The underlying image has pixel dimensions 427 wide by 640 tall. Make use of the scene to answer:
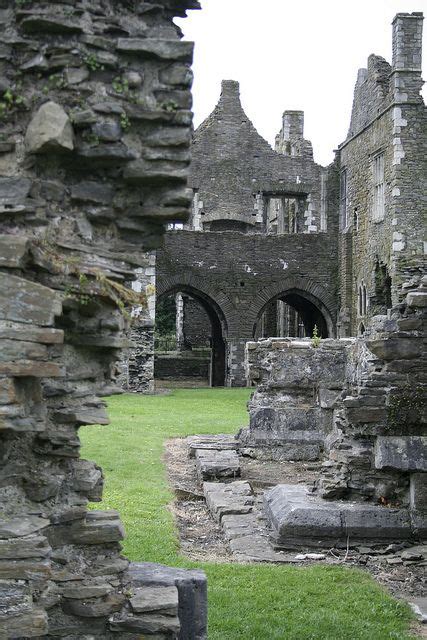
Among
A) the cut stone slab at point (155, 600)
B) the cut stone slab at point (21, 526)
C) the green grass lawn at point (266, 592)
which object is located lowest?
the green grass lawn at point (266, 592)

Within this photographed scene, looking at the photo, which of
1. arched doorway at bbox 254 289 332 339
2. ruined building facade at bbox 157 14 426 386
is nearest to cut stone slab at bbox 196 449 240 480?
ruined building facade at bbox 157 14 426 386

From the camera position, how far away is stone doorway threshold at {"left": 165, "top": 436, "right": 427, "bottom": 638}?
7.21 metres

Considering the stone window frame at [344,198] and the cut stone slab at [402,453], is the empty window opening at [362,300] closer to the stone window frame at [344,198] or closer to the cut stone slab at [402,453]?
the stone window frame at [344,198]

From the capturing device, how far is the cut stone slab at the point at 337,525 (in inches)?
316

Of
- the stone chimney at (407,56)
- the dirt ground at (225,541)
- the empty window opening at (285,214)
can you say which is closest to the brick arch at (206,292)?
the empty window opening at (285,214)

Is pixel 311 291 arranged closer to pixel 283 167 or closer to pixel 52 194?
pixel 283 167

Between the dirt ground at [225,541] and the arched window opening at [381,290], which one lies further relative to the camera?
the arched window opening at [381,290]

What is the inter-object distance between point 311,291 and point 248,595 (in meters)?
23.7

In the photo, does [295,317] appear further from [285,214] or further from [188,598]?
[188,598]

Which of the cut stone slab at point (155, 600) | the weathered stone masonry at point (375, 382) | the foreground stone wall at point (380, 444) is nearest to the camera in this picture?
the cut stone slab at point (155, 600)

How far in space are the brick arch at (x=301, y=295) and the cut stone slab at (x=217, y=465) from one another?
54.9ft

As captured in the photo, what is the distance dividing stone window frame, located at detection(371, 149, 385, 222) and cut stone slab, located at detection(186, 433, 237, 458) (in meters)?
13.6

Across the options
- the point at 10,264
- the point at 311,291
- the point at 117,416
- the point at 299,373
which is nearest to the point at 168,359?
the point at 311,291

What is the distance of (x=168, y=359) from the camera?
1358 inches
